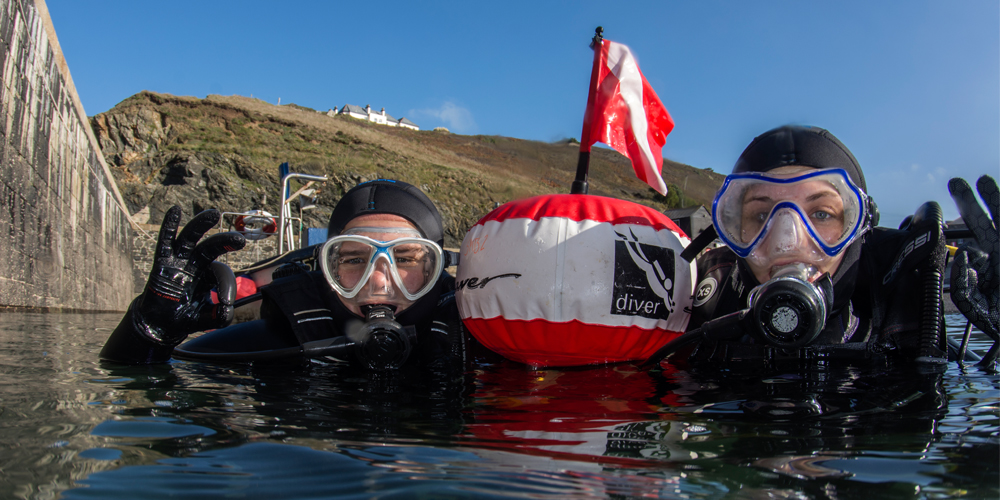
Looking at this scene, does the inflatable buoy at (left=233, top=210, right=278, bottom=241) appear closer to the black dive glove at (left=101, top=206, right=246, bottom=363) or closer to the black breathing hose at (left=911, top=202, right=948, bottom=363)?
the black dive glove at (left=101, top=206, right=246, bottom=363)

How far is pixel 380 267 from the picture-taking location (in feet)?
9.67

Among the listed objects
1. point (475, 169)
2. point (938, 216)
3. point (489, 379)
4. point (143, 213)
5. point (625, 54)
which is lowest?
point (489, 379)

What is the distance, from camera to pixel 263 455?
3.77 ft

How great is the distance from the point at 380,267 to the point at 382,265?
0.05 feet

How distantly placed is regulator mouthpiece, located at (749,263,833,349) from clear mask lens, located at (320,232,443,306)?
159cm

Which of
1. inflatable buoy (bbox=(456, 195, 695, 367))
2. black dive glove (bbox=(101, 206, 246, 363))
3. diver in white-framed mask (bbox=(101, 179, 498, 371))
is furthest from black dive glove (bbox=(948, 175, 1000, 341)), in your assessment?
black dive glove (bbox=(101, 206, 246, 363))

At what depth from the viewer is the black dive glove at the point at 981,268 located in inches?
94.3

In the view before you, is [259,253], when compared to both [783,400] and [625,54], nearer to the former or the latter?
[625,54]

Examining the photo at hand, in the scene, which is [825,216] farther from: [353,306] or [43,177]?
[43,177]

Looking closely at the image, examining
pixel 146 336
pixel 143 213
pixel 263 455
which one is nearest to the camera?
pixel 263 455

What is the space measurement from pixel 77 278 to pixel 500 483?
1033 cm

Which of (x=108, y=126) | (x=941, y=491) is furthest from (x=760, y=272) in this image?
(x=108, y=126)

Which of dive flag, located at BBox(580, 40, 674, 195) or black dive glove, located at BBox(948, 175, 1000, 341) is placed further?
dive flag, located at BBox(580, 40, 674, 195)

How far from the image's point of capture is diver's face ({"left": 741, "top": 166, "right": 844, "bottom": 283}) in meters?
2.32
